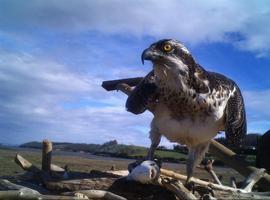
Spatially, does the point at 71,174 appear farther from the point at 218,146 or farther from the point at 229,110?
the point at 218,146

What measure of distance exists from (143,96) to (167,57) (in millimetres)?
821

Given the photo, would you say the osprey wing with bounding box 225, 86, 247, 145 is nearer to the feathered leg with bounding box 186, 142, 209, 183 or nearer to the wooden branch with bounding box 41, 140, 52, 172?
the feathered leg with bounding box 186, 142, 209, 183

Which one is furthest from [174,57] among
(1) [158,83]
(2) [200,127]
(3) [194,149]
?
(3) [194,149]

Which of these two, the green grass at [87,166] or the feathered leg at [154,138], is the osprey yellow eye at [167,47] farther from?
the green grass at [87,166]

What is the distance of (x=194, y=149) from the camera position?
6.46m

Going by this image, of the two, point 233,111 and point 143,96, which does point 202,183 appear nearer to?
point 233,111

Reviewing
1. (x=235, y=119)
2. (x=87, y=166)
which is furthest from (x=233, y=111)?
(x=87, y=166)

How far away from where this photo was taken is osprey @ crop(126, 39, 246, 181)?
5.78 meters

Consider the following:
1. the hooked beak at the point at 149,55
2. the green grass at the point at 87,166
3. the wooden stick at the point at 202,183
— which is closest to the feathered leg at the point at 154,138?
the wooden stick at the point at 202,183

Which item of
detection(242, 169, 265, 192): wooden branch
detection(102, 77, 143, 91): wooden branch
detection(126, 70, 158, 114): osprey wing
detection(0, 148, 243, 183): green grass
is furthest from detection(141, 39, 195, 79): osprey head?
detection(0, 148, 243, 183): green grass

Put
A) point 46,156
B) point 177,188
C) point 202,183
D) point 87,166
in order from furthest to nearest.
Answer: point 87,166 < point 46,156 < point 202,183 < point 177,188

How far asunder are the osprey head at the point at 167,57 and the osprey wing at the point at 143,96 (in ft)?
1.65

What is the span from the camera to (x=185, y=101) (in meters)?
5.80

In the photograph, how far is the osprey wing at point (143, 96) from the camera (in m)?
6.27
